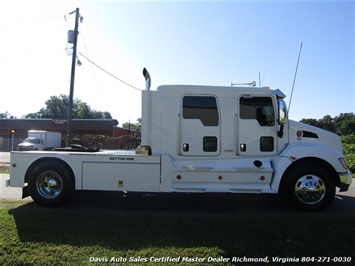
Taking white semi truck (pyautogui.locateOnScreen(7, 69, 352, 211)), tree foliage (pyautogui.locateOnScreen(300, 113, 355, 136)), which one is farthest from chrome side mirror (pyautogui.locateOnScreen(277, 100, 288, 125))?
tree foliage (pyautogui.locateOnScreen(300, 113, 355, 136))

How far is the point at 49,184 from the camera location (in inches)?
230

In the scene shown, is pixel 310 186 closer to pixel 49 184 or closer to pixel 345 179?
pixel 345 179

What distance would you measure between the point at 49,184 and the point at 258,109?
15.3 ft

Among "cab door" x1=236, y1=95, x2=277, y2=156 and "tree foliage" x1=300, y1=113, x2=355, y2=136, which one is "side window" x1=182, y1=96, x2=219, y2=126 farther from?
"tree foliage" x1=300, y1=113, x2=355, y2=136

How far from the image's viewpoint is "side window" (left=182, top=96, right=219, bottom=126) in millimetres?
5742

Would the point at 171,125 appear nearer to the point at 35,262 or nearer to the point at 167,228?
the point at 167,228

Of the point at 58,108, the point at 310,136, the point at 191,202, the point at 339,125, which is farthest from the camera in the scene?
the point at 58,108

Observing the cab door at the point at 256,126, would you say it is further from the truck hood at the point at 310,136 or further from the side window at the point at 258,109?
the truck hood at the point at 310,136

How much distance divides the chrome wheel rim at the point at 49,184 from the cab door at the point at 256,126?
382cm

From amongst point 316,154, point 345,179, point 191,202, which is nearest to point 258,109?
point 316,154

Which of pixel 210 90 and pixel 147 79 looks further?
pixel 147 79

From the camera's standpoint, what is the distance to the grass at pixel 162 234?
3625mm

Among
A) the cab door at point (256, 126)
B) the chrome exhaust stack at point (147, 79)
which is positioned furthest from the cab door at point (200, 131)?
the chrome exhaust stack at point (147, 79)

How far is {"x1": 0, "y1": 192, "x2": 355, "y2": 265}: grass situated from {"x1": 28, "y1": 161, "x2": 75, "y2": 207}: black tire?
262mm
